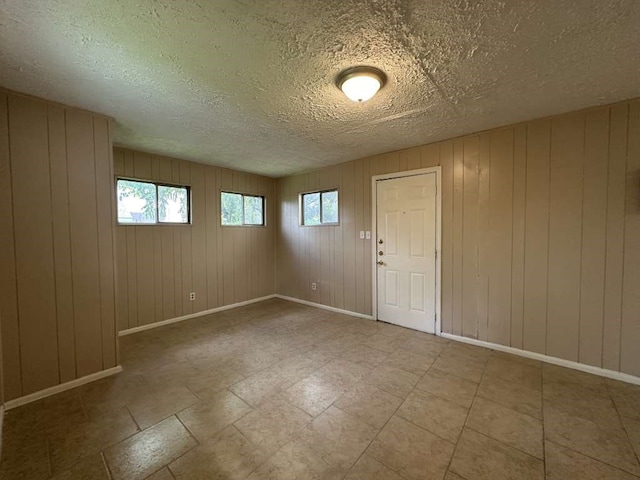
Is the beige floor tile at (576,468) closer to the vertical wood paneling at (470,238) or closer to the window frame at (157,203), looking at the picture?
the vertical wood paneling at (470,238)

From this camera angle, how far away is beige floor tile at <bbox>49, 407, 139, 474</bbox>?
156 centimetres

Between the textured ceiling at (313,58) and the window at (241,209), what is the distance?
2001 mm

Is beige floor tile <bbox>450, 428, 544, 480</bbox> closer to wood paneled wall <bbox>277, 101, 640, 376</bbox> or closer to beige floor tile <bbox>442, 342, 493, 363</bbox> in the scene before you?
beige floor tile <bbox>442, 342, 493, 363</bbox>

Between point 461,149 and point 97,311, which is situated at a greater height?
point 461,149

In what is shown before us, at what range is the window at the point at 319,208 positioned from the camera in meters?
4.54

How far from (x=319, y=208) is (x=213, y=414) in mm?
3509

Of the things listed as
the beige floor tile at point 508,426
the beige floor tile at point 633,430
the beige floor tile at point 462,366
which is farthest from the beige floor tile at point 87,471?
the beige floor tile at point 633,430

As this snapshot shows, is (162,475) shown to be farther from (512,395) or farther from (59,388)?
(512,395)

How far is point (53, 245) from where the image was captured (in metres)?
2.22

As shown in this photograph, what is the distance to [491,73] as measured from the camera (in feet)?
6.09

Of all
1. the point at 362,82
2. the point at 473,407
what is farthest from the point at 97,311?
the point at 473,407

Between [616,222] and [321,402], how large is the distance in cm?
304

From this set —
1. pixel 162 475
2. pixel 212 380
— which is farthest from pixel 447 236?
pixel 162 475

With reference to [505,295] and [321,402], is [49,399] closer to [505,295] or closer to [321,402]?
[321,402]
